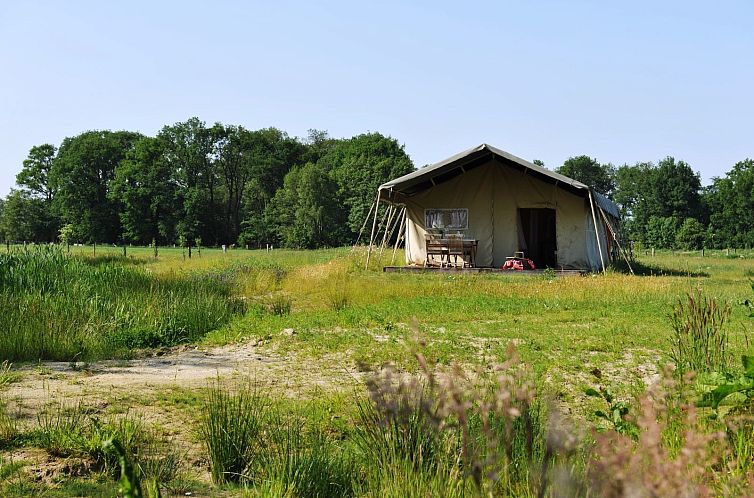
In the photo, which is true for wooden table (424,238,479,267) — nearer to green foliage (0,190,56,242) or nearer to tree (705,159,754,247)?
green foliage (0,190,56,242)

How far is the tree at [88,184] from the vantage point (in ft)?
212

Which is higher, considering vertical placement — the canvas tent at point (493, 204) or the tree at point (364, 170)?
the tree at point (364, 170)

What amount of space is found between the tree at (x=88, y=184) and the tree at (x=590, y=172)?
5350 centimetres

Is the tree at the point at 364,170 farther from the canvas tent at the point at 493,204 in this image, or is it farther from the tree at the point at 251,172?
the canvas tent at the point at 493,204

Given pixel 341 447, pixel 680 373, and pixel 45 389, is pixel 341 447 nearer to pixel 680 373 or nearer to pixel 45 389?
pixel 680 373

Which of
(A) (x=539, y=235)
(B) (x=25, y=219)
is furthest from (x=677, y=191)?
(B) (x=25, y=219)

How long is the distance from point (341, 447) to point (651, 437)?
12.3 feet

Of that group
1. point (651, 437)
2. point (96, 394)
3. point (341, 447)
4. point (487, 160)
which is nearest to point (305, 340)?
point (96, 394)

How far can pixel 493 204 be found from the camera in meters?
24.8

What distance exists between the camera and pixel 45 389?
6848 mm

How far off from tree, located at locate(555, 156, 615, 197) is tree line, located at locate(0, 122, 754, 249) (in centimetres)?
1531

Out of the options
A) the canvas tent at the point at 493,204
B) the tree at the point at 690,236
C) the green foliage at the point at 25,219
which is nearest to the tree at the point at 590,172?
the tree at the point at 690,236

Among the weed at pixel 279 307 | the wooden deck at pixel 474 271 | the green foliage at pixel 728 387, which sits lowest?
the weed at pixel 279 307

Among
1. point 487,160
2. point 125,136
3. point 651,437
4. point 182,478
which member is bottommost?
point 182,478
